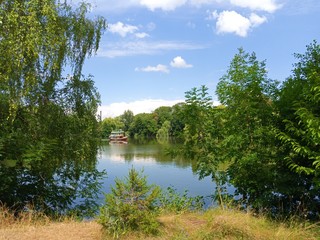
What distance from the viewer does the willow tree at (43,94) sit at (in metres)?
8.08

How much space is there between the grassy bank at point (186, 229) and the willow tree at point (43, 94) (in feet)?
7.27

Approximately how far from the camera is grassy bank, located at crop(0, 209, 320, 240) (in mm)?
6238

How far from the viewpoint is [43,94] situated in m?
11.0

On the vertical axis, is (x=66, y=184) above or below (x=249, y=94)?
below

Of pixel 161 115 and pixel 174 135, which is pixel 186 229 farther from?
pixel 161 115

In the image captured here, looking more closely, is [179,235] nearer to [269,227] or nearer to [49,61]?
[269,227]

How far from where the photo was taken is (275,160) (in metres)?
8.73

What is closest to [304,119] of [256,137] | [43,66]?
[256,137]

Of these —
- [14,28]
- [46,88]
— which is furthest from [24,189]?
[14,28]

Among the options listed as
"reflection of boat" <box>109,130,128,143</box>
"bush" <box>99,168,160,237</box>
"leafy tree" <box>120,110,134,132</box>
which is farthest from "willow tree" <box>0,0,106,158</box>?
"leafy tree" <box>120,110,134,132</box>

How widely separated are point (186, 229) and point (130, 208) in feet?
3.95

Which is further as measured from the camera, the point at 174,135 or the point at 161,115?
the point at 161,115

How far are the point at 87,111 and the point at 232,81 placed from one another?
16.7 feet

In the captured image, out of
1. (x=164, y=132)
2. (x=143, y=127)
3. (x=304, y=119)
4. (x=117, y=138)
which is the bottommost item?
(x=117, y=138)
